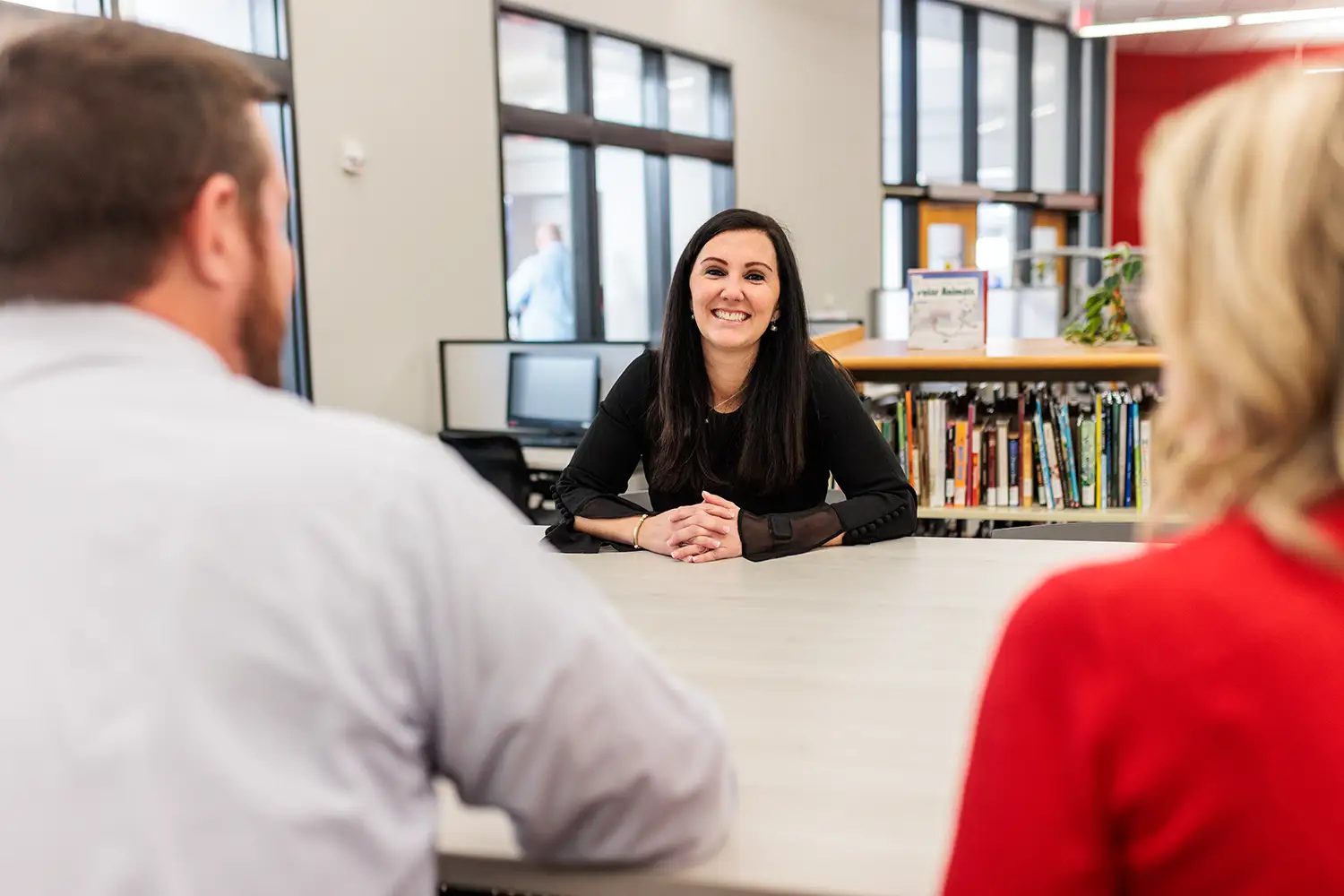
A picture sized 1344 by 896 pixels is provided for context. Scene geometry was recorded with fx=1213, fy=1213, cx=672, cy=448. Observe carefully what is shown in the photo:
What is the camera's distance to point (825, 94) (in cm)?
892

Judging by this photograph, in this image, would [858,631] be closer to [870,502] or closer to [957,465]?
[870,502]

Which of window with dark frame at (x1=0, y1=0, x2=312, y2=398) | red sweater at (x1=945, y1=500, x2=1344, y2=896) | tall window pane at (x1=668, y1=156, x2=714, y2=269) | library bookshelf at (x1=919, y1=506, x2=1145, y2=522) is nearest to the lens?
red sweater at (x1=945, y1=500, x2=1344, y2=896)

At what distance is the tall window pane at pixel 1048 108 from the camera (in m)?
11.0

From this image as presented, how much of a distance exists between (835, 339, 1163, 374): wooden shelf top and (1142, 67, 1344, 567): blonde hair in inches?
105

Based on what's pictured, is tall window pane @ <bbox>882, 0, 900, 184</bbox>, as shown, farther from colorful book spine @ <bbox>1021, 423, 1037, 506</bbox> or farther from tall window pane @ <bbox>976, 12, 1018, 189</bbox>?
colorful book spine @ <bbox>1021, 423, 1037, 506</bbox>

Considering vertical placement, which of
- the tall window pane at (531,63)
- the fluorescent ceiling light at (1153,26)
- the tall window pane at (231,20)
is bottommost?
the tall window pane at (231,20)

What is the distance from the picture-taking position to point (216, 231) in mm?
828

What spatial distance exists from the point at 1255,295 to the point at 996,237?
35.4 ft

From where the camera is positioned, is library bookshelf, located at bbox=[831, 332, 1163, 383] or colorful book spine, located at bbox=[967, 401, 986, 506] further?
colorful book spine, located at bbox=[967, 401, 986, 506]

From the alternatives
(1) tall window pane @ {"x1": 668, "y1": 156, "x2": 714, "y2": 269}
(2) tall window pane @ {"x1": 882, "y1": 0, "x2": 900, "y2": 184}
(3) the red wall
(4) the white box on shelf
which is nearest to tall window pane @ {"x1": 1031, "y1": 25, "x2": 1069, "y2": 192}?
(3) the red wall

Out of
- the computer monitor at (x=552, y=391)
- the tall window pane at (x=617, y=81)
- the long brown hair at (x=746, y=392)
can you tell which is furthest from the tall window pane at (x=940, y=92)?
the long brown hair at (x=746, y=392)

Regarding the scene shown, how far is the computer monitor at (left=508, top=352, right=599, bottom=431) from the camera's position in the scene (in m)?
4.87

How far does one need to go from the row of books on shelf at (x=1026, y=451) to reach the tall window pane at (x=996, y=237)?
23.4ft

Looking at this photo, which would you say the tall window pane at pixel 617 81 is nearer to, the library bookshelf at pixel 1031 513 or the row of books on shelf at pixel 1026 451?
the row of books on shelf at pixel 1026 451
